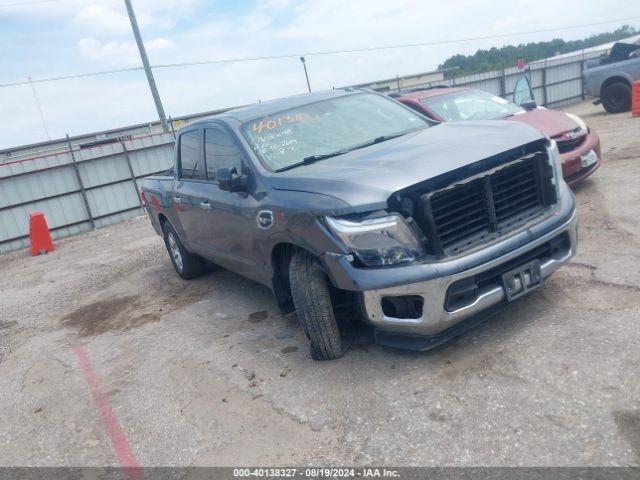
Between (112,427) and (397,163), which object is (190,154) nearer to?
(397,163)

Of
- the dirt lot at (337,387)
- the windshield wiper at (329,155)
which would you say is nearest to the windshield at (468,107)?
the dirt lot at (337,387)

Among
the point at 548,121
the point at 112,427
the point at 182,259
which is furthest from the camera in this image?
the point at 548,121

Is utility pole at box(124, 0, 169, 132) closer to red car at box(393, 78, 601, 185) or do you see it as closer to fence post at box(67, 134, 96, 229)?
fence post at box(67, 134, 96, 229)

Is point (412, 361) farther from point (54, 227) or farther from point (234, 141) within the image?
point (54, 227)

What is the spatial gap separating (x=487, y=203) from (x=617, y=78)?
43.2 feet

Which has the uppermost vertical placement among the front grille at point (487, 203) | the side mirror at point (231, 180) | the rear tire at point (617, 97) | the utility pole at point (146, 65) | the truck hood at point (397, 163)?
the utility pole at point (146, 65)

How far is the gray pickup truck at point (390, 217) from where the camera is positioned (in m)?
3.34

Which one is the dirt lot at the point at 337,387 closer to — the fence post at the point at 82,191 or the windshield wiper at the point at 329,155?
the windshield wiper at the point at 329,155

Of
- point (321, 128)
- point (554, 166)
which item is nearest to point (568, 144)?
point (554, 166)

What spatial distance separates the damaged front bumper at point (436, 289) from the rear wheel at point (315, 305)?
0.72ft

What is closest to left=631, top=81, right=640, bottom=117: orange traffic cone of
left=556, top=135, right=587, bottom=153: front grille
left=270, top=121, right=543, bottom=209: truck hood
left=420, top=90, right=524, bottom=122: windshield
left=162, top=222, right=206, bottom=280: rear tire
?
left=420, top=90, right=524, bottom=122: windshield

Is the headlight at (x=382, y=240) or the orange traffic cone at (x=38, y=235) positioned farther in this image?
the orange traffic cone at (x=38, y=235)

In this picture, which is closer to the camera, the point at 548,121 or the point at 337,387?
the point at 337,387

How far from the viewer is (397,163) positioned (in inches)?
142
